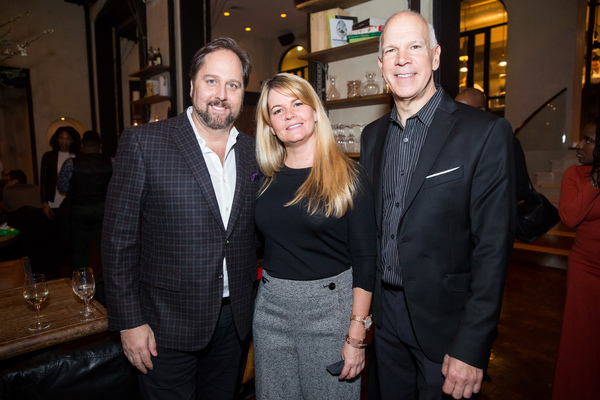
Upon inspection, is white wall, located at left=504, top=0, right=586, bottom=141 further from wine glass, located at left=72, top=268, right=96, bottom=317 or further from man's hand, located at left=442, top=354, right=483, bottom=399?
wine glass, located at left=72, top=268, right=96, bottom=317

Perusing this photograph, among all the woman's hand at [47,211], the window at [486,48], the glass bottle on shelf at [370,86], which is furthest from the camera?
the window at [486,48]

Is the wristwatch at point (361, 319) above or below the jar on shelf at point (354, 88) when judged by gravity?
below

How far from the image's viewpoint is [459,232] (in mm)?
1352

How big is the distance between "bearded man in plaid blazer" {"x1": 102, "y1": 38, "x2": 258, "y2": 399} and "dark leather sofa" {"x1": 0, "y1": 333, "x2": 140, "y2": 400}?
8cm

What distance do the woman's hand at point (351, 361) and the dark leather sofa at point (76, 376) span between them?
854 mm

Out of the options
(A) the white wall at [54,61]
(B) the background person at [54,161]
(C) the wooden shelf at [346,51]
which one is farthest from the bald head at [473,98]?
(A) the white wall at [54,61]

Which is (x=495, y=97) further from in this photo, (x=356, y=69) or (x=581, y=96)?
(x=356, y=69)

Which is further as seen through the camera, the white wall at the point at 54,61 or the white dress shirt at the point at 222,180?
the white wall at the point at 54,61

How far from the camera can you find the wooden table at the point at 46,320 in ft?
5.00

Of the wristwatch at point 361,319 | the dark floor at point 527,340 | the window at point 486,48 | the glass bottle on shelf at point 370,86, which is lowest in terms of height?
the dark floor at point 527,340

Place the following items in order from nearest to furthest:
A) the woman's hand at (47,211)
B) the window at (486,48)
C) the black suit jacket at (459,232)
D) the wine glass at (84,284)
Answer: the black suit jacket at (459,232)
the wine glass at (84,284)
the woman's hand at (47,211)
the window at (486,48)

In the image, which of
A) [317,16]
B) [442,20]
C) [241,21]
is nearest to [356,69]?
[317,16]

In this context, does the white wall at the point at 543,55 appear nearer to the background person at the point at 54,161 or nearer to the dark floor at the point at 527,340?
the dark floor at the point at 527,340

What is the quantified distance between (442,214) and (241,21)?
9706 millimetres
